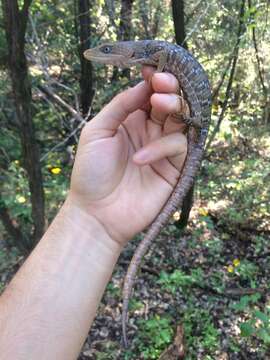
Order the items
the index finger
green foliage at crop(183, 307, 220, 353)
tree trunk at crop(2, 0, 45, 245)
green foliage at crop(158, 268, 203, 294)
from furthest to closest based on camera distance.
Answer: green foliage at crop(158, 268, 203, 294), green foliage at crop(183, 307, 220, 353), tree trunk at crop(2, 0, 45, 245), the index finger

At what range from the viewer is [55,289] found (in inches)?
75.1

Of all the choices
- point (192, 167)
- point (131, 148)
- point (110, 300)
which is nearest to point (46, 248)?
point (131, 148)

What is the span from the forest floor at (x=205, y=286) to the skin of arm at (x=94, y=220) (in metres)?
1.75

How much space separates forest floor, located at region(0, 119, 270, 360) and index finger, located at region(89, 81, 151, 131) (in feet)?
6.68

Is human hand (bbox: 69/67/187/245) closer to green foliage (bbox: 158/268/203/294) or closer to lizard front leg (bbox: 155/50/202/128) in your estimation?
lizard front leg (bbox: 155/50/202/128)

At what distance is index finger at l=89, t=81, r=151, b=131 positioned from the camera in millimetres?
2076

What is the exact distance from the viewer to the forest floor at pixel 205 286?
3.95m

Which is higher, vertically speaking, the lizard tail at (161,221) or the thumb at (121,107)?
the thumb at (121,107)

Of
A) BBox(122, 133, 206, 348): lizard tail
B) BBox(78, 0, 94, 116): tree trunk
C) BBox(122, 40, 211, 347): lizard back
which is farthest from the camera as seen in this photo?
BBox(78, 0, 94, 116): tree trunk

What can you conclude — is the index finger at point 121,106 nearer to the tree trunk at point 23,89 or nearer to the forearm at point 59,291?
the forearm at point 59,291

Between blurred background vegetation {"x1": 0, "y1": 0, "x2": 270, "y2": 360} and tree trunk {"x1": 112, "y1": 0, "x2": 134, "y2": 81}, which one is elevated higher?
tree trunk {"x1": 112, "y1": 0, "x2": 134, "y2": 81}

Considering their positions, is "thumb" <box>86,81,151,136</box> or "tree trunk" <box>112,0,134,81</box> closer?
"thumb" <box>86,81,151,136</box>

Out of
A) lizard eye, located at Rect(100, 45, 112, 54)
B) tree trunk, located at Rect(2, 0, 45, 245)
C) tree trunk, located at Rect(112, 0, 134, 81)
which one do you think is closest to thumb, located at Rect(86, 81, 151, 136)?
lizard eye, located at Rect(100, 45, 112, 54)

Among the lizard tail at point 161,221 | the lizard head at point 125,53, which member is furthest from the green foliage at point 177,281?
the lizard head at point 125,53
